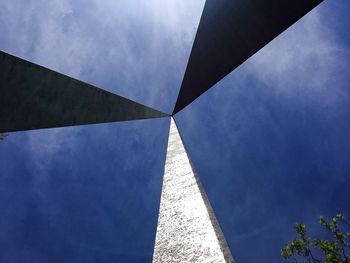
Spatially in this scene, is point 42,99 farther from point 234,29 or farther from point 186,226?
point 234,29

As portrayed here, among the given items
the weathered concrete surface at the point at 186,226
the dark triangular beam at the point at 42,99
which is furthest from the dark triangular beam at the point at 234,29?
the weathered concrete surface at the point at 186,226

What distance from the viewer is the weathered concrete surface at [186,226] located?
286 cm

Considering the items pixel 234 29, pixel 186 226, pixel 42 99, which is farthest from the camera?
pixel 234 29

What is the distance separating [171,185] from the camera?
4.52 meters

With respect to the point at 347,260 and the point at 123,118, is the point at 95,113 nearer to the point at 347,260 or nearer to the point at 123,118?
the point at 123,118

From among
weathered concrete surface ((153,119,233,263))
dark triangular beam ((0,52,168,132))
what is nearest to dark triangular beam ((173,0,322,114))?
dark triangular beam ((0,52,168,132))

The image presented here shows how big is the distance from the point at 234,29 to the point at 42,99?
263cm

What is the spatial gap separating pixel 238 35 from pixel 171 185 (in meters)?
2.39

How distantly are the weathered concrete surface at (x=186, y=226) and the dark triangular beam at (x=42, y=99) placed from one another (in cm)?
160

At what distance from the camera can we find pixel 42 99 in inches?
120

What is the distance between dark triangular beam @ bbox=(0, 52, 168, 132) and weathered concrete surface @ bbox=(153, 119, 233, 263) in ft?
5.26

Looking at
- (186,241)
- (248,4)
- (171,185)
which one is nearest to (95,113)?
(171,185)

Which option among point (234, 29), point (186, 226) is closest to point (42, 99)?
point (186, 226)

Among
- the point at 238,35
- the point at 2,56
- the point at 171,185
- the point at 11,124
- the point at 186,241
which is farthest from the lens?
the point at 171,185
